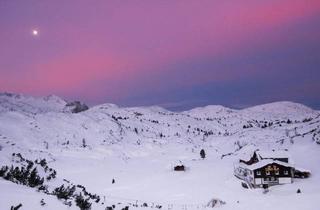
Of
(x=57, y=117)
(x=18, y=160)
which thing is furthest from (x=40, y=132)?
(x=18, y=160)

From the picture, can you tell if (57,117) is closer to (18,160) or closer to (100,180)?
(100,180)

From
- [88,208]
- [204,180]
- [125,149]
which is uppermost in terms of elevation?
[125,149]

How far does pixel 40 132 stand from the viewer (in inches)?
5103

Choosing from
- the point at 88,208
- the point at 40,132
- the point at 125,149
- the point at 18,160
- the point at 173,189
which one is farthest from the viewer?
the point at 40,132

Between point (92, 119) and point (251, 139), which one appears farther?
point (92, 119)

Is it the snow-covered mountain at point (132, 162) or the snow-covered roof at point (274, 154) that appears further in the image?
the snow-covered roof at point (274, 154)

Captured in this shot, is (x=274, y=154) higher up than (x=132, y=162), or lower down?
lower down

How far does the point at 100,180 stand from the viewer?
68.8 m

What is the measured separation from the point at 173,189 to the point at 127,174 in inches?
819

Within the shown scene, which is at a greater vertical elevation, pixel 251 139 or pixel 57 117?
pixel 57 117

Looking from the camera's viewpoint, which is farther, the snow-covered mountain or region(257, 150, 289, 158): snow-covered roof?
region(257, 150, 289, 158): snow-covered roof

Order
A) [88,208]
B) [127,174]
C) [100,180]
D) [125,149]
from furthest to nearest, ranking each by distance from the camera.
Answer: [125,149] → [127,174] → [100,180] → [88,208]

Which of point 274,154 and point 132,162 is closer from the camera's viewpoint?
point 274,154

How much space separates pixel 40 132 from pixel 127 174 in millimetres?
66159
